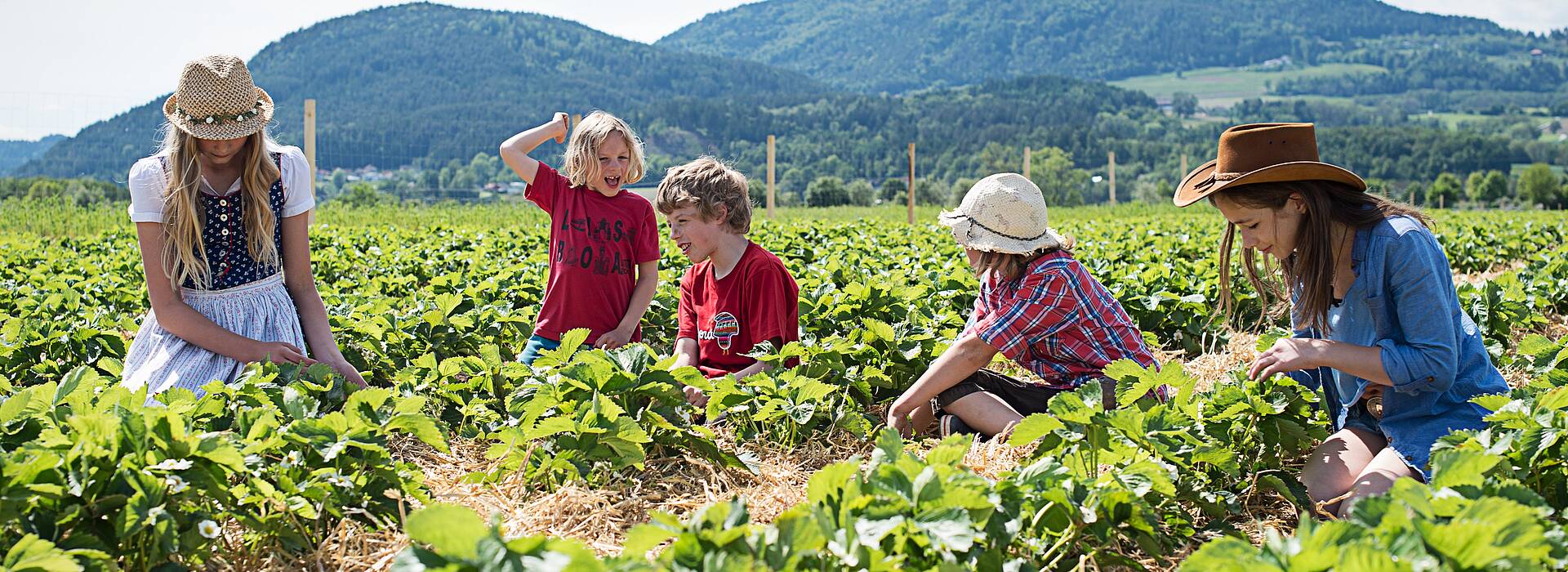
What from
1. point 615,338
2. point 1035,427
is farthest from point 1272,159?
point 615,338

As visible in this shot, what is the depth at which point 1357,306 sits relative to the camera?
10.2 ft

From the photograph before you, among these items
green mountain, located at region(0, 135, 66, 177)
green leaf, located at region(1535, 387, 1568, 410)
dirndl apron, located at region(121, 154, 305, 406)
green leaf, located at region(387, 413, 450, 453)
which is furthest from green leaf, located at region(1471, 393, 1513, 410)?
green mountain, located at region(0, 135, 66, 177)

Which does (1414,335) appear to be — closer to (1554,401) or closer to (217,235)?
(1554,401)

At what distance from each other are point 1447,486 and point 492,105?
9943 centimetres

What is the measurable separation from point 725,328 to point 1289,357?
1.98m

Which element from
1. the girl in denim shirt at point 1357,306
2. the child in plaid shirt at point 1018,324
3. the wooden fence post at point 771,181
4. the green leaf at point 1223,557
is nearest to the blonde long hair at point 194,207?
the child in plaid shirt at point 1018,324

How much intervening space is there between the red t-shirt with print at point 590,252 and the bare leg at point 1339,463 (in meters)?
2.57

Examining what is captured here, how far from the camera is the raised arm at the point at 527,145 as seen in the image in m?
4.49

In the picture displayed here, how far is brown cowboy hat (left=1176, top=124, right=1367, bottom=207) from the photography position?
9.96 ft

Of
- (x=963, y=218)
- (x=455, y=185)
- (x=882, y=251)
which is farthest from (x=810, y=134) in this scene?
A: (x=963, y=218)

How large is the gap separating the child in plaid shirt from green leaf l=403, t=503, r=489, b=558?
1.89 meters

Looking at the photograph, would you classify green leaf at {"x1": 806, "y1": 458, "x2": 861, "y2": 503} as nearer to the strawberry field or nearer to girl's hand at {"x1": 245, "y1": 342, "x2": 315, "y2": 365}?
the strawberry field

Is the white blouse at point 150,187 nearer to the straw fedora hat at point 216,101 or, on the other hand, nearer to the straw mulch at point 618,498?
the straw fedora hat at point 216,101

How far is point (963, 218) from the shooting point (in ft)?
11.7
